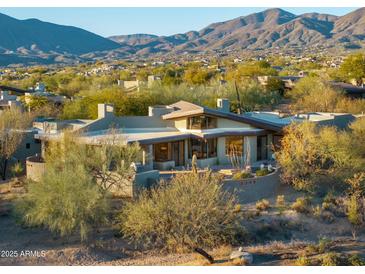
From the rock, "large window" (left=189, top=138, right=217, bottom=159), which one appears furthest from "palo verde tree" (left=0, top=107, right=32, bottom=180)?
the rock

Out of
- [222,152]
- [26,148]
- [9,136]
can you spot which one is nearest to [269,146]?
[222,152]

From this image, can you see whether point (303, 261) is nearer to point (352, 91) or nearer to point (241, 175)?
point (241, 175)

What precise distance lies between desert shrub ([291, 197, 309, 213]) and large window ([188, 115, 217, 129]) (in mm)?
8722

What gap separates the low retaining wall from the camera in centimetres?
2792

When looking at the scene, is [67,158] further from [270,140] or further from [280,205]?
[270,140]

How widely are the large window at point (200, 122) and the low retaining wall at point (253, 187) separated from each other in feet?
21.1

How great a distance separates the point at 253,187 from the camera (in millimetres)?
28625

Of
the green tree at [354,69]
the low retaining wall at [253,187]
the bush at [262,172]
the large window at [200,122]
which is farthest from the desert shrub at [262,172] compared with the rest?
the green tree at [354,69]

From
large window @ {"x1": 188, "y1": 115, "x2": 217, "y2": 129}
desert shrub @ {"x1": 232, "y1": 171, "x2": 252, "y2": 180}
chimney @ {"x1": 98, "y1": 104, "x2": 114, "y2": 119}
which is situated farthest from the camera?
chimney @ {"x1": 98, "y1": 104, "x2": 114, "y2": 119}

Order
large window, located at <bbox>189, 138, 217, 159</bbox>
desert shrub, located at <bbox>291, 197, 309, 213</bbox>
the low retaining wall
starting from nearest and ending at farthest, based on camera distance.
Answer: desert shrub, located at <bbox>291, 197, 309, 213</bbox>
the low retaining wall
large window, located at <bbox>189, 138, 217, 159</bbox>

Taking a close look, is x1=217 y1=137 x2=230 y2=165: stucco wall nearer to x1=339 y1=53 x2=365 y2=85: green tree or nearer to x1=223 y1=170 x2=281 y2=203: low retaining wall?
x1=223 y1=170 x2=281 y2=203: low retaining wall

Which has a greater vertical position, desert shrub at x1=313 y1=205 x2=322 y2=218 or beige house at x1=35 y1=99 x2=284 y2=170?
beige house at x1=35 y1=99 x2=284 y2=170

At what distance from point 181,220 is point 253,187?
6558mm

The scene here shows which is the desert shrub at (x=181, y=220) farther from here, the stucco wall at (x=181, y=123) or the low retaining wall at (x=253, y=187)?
the stucco wall at (x=181, y=123)
